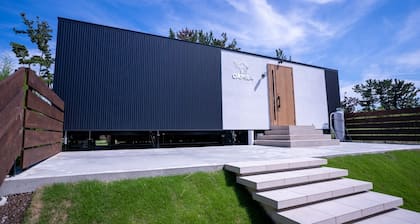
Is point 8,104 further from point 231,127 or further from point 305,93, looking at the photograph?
point 305,93

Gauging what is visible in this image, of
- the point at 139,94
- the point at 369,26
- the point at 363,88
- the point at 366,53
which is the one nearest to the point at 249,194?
the point at 139,94

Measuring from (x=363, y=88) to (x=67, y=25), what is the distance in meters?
27.1

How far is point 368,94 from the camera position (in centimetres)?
2219

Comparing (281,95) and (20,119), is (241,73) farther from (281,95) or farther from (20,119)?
(20,119)

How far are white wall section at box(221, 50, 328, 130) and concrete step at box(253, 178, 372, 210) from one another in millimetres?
4720

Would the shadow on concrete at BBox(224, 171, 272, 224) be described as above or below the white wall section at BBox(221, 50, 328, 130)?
below

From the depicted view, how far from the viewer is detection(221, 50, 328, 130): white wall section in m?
7.31

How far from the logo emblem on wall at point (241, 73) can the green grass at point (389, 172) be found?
14.9ft

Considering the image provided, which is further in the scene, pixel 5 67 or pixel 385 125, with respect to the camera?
pixel 385 125

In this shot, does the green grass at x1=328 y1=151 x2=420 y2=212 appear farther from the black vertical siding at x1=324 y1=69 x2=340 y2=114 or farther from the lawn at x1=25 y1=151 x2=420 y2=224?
the black vertical siding at x1=324 y1=69 x2=340 y2=114

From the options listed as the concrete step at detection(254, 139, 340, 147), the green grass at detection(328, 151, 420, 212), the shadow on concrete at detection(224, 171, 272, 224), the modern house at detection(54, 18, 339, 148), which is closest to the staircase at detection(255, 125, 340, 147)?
the concrete step at detection(254, 139, 340, 147)

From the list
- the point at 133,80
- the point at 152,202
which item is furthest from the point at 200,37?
the point at 152,202

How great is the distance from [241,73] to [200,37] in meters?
12.7

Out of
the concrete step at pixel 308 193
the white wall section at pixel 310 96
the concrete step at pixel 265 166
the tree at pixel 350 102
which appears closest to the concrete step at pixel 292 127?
the white wall section at pixel 310 96
